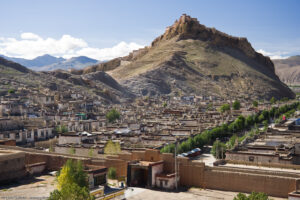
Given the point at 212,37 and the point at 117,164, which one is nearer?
the point at 117,164

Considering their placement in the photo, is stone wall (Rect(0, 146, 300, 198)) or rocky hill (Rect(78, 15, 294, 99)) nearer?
stone wall (Rect(0, 146, 300, 198))

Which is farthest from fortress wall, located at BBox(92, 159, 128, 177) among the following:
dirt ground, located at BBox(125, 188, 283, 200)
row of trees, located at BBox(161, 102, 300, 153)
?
row of trees, located at BBox(161, 102, 300, 153)

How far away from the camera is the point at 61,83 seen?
104938mm

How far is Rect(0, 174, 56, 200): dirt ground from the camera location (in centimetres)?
1994

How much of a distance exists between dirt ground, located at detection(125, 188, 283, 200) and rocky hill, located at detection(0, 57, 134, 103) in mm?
63122

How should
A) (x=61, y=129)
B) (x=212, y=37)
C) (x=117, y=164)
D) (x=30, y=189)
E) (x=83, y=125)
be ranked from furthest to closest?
(x=212, y=37), (x=83, y=125), (x=61, y=129), (x=117, y=164), (x=30, y=189)

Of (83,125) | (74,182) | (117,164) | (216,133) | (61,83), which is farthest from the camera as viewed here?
(61,83)

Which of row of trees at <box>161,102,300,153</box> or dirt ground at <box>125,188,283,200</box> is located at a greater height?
row of trees at <box>161,102,300,153</box>

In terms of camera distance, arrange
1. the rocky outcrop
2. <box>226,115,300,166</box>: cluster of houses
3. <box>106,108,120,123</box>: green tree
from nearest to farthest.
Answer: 1. <box>226,115,300,166</box>: cluster of houses
2. <box>106,108,120,123</box>: green tree
3. the rocky outcrop

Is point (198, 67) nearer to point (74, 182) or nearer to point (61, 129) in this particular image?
point (61, 129)

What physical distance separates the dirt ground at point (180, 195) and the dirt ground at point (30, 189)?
14.8ft

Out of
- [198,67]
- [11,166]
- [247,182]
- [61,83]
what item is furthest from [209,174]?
[198,67]

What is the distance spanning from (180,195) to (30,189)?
27.5ft

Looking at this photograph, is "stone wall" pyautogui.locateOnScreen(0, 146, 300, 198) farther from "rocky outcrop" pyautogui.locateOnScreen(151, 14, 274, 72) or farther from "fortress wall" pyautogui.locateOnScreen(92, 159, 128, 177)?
"rocky outcrop" pyautogui.locateOnScreen(151, 14, 274, 72)
